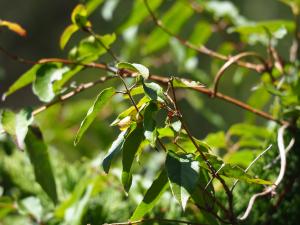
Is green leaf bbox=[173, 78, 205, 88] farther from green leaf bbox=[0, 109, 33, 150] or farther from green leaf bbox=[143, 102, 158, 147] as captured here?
green leaf bbox=[0, 109, 33, 150]

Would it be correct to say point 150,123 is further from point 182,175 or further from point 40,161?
point 40,161

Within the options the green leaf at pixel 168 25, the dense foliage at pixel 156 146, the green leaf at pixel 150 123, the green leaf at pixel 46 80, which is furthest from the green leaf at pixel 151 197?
the green leaf at pixel 168 25

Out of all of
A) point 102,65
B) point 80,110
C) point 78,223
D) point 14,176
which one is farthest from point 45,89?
point 80,110

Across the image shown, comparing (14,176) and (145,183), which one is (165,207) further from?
(14,176)

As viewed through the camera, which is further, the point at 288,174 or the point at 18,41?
the point at 18,41

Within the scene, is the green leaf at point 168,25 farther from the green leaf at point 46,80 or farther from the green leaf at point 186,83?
the green leaf at point 186,83

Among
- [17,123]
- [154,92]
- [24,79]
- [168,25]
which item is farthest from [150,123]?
[168,25]
